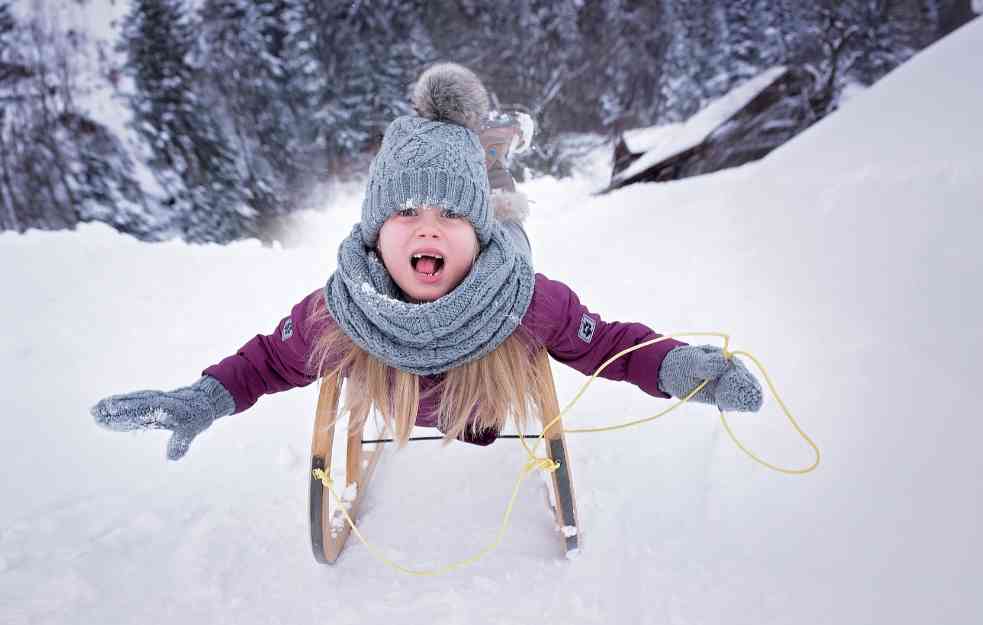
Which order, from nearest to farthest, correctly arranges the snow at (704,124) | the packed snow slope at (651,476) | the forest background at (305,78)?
the packed snow slope at (651,476) → the forest background at (305,78) → the snow at (704,124)

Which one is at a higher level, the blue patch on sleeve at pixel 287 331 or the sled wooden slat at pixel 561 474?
the blue patch on sleeve at pixel 287 331

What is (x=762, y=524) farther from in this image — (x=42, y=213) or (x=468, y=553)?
(x=42, y=213)

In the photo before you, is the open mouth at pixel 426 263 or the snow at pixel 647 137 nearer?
the open mouth at pixel 426 263

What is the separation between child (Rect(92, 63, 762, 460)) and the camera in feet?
3.02

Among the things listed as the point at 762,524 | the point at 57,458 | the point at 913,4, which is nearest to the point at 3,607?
the point at 57,458

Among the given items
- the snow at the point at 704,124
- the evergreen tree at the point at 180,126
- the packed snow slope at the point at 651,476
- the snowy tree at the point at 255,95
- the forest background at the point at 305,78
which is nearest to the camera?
the packed snow slope at the point at 651,476

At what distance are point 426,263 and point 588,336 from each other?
391 millimetres

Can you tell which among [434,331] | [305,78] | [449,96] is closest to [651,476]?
[434,331]

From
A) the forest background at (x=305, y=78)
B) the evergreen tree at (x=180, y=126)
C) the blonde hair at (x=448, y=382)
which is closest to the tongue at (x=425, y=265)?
the blonde hair at (x=448, y=382)

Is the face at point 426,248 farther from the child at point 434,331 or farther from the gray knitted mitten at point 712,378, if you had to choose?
the gray knitted mitten at point 712,378

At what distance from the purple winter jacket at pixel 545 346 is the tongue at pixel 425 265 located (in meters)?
0.23

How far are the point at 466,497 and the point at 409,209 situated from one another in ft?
2.83

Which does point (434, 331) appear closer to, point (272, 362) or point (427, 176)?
point (427, 176)

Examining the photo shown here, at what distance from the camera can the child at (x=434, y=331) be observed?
0.92 meters
